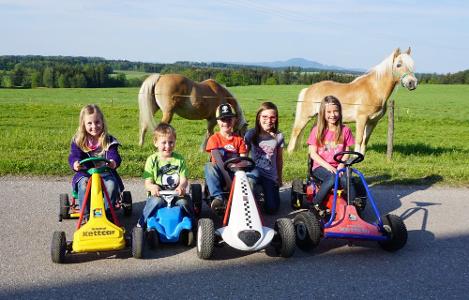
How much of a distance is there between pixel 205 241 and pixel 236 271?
14.6 inches

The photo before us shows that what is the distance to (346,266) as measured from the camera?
438 cm

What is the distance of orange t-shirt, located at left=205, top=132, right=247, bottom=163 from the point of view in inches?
228

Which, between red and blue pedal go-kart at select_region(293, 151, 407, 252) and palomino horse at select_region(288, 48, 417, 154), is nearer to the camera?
red and blue pedal go-kart at select_region(293, 151, 407, 252)

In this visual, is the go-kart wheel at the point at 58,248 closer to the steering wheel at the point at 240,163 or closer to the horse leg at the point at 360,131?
the steering wheel at the point at 240,163

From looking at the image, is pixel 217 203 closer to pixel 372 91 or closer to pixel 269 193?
pixel 269 193

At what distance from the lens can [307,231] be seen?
460 cm

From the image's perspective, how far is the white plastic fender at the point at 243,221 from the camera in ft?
14.2

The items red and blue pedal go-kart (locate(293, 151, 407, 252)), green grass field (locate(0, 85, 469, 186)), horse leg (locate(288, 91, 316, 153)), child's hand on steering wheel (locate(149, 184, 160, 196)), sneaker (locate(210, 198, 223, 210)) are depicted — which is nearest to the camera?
red and blue pedal go-kart (locate(293, 151, 407, 252))

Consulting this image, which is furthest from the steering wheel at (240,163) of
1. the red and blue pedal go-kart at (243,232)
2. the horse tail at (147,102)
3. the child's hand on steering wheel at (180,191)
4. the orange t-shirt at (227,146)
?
the horse tail at (147,102)

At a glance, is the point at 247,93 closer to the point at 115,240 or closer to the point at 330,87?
the point at 330,87

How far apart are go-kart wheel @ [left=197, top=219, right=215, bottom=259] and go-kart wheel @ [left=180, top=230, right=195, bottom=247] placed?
282mm

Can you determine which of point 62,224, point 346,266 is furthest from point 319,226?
point 62,224

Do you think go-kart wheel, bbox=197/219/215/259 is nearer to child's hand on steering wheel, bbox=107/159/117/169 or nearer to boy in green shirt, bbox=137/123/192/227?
boy in green shirt, bbox=137/123/192/227

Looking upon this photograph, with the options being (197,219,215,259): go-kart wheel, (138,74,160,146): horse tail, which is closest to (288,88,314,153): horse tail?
(138,74,160,146): horse tail
